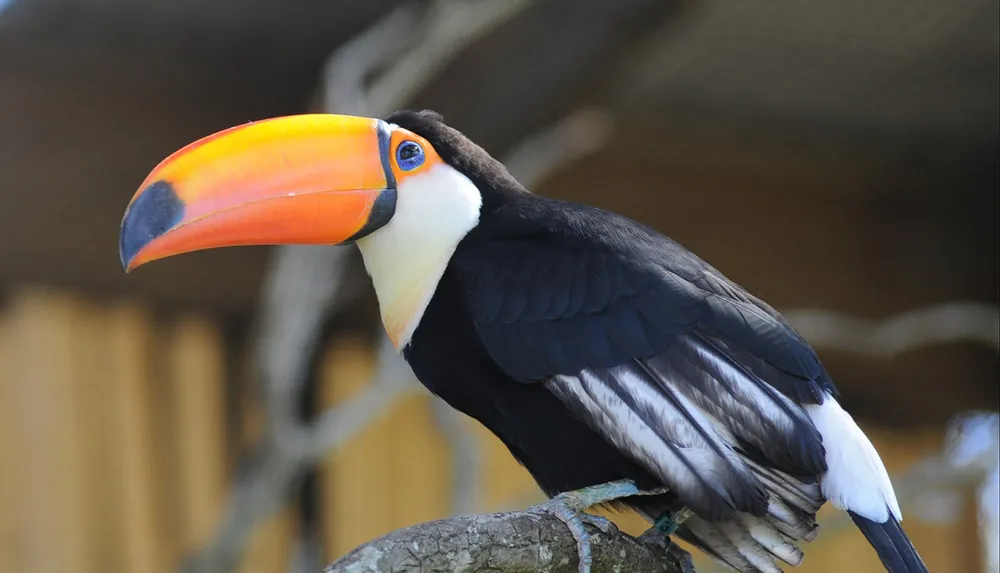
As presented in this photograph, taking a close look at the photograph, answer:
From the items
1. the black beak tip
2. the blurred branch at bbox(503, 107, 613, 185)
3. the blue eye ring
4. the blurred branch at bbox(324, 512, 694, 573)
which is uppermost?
the blurred branch at bbox(503, 107, 613, 185)

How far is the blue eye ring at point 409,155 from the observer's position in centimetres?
223

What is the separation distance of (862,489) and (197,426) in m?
2.03

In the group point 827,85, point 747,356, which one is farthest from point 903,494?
point 747,356

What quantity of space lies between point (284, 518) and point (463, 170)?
1.67 m

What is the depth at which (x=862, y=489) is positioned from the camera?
190cm

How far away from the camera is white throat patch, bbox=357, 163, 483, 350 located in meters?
2.15

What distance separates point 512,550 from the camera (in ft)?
5.52

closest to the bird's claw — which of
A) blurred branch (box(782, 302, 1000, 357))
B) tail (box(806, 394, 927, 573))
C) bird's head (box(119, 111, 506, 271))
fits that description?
tail (box(806, 394, 927, 573))

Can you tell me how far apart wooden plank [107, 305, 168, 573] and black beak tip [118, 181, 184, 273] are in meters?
1.46

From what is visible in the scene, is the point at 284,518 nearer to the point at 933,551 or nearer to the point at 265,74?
the point at 265,74

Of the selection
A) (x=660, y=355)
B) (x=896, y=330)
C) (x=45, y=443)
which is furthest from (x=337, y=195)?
(x=896, y=330)

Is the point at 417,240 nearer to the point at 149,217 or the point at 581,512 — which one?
the point at 149,217

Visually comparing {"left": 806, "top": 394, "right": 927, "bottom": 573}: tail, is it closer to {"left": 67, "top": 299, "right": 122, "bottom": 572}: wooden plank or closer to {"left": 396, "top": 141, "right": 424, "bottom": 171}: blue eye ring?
{"left": 396, "top": 141, "right": 424, "bottom": 171}: blue eye ring

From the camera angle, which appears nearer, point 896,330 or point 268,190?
point 268,190
